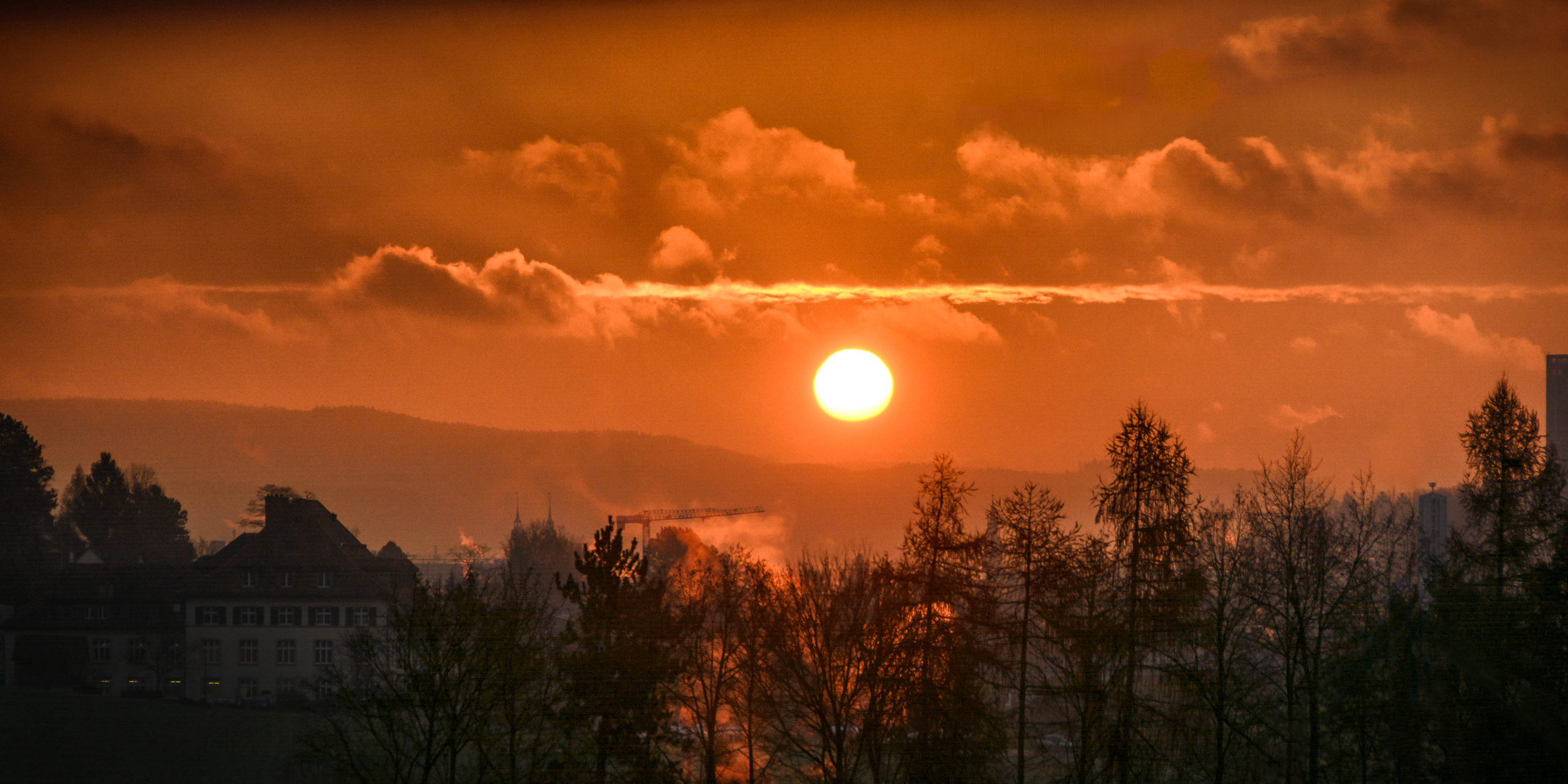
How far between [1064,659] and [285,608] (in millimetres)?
10728

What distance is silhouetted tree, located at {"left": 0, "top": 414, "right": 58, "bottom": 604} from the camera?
18.8m

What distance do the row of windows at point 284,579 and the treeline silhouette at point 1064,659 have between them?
4.74 m

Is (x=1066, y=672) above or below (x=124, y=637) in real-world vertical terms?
above

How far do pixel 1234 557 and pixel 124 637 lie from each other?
15676mm

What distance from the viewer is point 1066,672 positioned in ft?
29.8

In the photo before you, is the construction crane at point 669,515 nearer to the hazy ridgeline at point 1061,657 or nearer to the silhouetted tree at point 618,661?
the silhouetted tree at point 618,661

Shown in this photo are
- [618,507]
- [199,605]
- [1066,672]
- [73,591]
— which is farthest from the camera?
[618,507]

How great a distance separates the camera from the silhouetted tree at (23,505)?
18812 mm

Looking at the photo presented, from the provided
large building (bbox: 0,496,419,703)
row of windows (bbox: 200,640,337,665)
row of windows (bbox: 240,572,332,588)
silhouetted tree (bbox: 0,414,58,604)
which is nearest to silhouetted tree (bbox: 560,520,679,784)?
large building (bbox: 0,496,419,703)

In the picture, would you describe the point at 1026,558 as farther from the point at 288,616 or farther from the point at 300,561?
the point at 300,561

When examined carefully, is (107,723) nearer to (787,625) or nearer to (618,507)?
(787,625)

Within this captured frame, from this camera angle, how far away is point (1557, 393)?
4691cm

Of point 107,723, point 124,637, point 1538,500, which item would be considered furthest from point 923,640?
point 124,637

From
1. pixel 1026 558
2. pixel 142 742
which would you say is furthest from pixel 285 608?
pixel 1026 558
